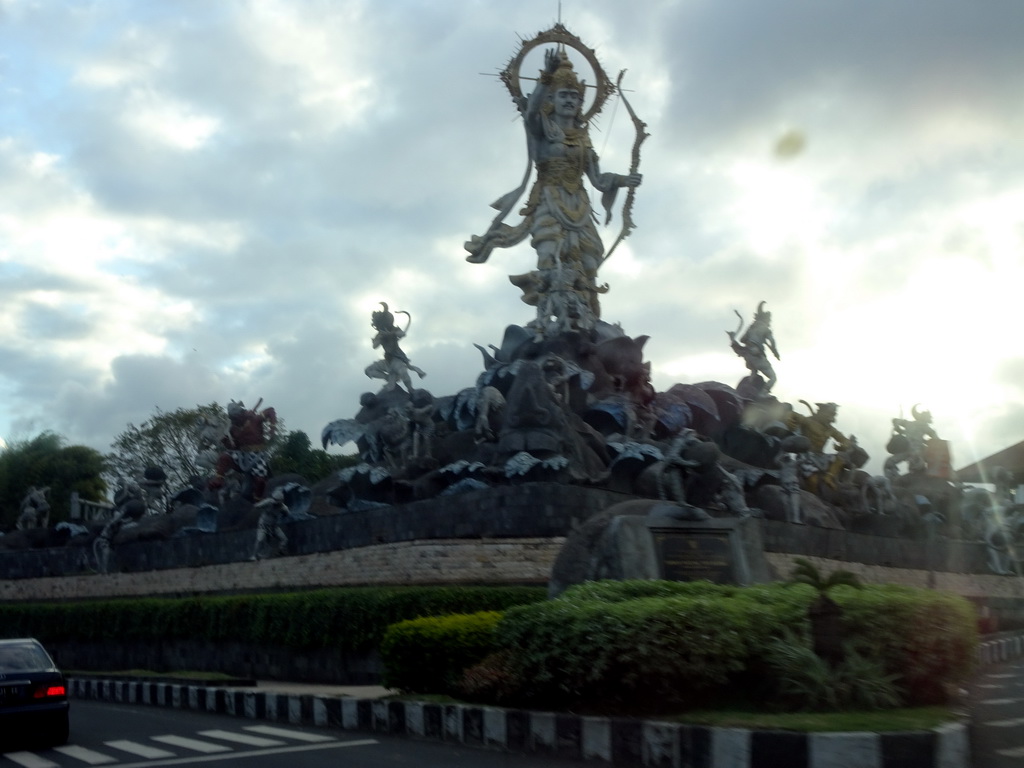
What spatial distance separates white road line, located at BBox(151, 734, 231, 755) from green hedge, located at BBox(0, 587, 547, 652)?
14.3 feet

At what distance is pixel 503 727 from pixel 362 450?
1987cm

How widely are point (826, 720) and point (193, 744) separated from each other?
525 centimetres

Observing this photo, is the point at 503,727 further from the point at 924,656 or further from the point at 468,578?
the point at 468,578

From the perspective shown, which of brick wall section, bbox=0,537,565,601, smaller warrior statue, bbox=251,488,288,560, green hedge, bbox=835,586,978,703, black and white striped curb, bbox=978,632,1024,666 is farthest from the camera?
smaller warrior statue, bbox=251,488,288,560

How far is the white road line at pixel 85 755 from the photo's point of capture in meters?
8.67

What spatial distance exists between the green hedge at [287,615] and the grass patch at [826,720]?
644 centimetres

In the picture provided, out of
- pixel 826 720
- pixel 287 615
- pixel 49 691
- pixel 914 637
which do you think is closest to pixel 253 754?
pixel 49 691

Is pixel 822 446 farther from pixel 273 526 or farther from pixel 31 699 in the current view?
pixel 31 699

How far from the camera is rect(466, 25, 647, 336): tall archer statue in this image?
3194 centimetres

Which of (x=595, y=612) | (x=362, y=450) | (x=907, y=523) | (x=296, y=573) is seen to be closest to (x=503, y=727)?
(x=595, y=612)

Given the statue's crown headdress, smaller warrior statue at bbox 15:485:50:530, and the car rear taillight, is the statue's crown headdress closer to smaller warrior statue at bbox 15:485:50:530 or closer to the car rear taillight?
smaller warrior statue at bbox 15:485:50:530

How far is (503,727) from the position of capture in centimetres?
820

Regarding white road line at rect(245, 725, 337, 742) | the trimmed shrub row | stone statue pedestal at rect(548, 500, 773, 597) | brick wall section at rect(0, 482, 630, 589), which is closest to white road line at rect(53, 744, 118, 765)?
white road line at rect(245, 725, 337, 742)

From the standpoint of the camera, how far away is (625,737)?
24.0ft
